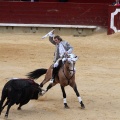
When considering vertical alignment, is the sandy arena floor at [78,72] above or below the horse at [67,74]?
below

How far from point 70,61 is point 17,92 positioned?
2.93 feet

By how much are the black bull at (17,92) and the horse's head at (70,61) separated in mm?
549

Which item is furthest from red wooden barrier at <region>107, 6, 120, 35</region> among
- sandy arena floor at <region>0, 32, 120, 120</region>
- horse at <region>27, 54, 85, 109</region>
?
horse at <region>27, 54, 85, 109</region>

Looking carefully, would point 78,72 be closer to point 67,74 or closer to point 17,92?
point 67,74

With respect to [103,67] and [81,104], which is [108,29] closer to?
[103,67]

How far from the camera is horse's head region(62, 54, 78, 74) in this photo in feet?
24.4

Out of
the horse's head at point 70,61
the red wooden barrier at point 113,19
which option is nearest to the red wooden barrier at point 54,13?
the red wooden barrier at point 113,19

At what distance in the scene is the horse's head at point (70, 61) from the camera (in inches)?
293

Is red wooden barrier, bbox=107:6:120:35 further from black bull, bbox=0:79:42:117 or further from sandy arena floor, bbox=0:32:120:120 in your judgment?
black bull, bbox=0:79:42:117

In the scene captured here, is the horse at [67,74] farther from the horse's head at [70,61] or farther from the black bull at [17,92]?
the black bull at [17,92]

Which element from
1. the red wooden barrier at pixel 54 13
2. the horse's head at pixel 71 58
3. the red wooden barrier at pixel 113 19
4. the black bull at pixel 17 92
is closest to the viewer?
the black bull at pixel 17 92

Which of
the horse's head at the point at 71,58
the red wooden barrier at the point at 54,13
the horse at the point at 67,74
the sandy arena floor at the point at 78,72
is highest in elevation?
the red wooden barrier at the point at 54,13

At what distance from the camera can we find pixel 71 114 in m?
7.42

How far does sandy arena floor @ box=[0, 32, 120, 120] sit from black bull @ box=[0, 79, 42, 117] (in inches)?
7.6
